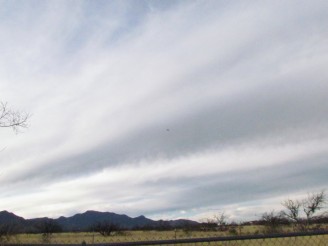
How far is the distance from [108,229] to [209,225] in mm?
14125

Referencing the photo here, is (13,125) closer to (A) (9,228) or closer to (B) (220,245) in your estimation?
(A) (9,228)

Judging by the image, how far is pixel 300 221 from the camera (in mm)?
49875

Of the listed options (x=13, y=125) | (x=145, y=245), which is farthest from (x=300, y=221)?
(x=145, y=245)

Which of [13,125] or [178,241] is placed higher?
[13,125]

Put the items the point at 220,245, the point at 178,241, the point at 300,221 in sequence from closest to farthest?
1. the point at 178,241
2. the point at 220,245
3. the point at 300,221

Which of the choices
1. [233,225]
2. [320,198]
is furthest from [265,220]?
[320,198]

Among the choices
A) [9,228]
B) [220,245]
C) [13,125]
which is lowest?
[220,245]

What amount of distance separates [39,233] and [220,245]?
43575 millimetres

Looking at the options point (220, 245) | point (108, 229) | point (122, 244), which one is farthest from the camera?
point (108, 229)

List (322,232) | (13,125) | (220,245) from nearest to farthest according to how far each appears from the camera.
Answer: (322,232) < (13,125) < (220,245)

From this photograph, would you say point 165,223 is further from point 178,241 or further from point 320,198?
point 178,241

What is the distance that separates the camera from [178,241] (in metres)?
6.39

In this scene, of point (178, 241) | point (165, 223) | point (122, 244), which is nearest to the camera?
point (122, 244)

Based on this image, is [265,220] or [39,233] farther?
[39,233]
